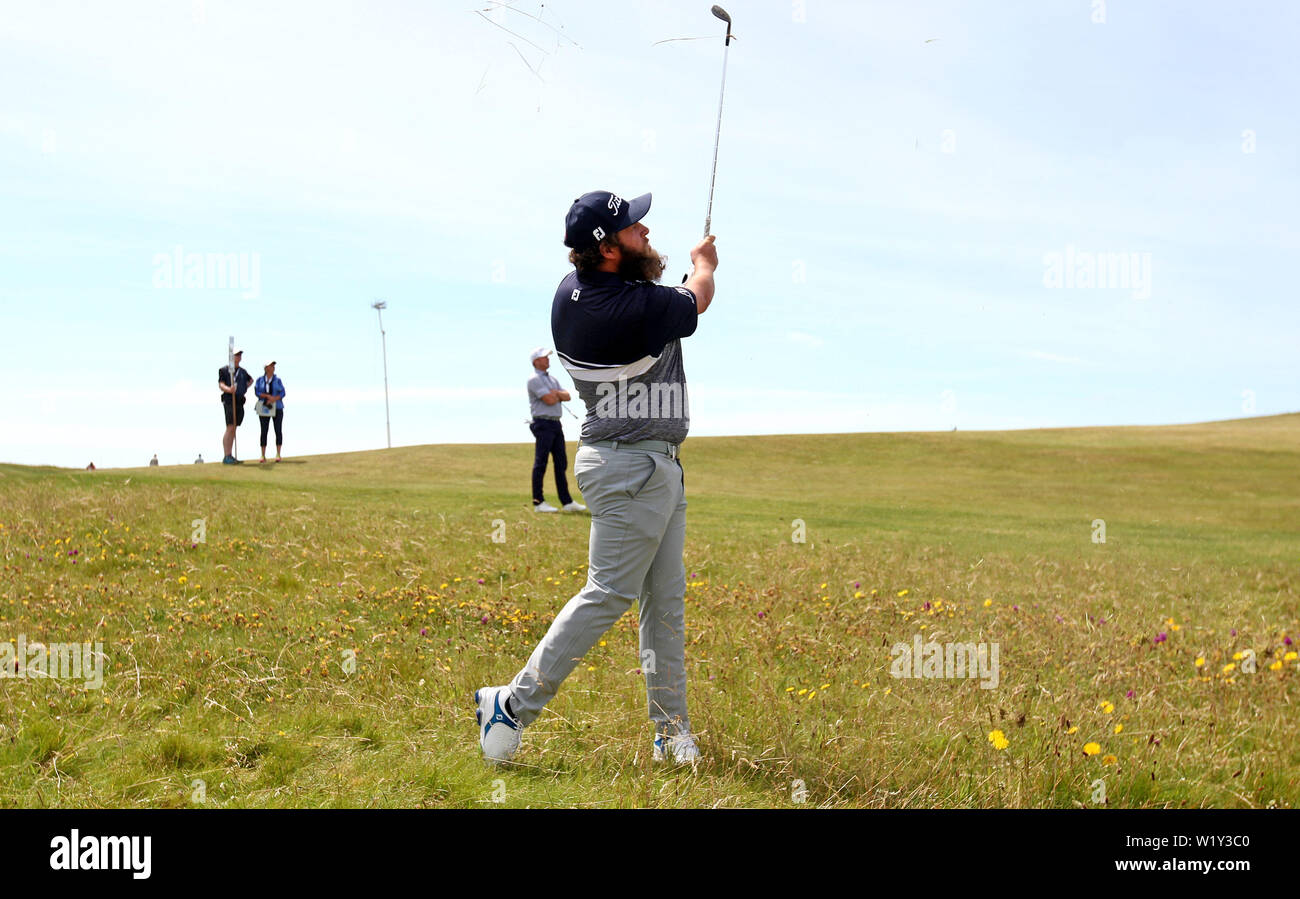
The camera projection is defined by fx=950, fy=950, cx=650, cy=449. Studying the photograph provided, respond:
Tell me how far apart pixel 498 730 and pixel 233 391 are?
21.9 meters

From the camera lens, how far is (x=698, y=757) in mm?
4676

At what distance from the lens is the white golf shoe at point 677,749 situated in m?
4.66

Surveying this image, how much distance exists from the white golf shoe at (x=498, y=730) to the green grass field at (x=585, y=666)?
0.09 metres

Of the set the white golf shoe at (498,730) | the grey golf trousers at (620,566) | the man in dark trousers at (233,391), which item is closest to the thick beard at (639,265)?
the grey golf trousers at (620,566)

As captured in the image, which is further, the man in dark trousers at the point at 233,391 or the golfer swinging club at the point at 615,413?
the man in dark trousers at the point at 233,391

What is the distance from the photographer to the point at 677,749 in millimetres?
4730

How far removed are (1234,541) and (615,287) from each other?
750 inches

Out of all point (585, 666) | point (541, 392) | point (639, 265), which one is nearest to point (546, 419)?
point (541, 392)

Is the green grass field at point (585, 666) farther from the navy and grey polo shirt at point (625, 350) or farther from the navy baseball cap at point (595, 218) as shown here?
the navy baseball cap at point (595, 218)

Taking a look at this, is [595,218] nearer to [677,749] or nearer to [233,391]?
[677,749]

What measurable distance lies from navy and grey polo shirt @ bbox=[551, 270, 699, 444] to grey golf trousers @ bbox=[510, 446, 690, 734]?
0.15 meters

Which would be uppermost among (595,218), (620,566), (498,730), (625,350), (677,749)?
(595,218)

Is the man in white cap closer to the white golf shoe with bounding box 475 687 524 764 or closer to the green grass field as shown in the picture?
the green grass field
